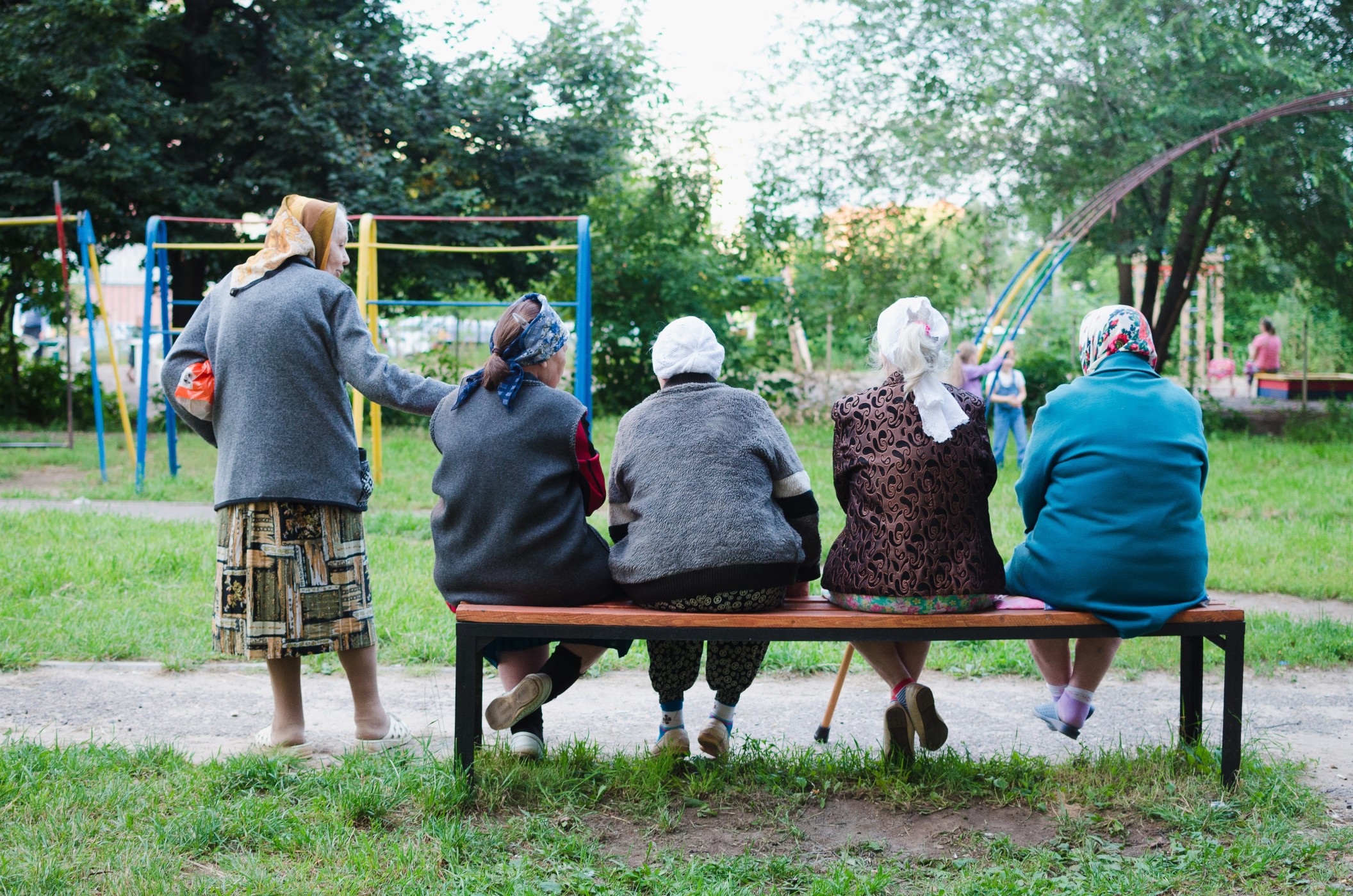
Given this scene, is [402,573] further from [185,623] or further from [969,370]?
[969,370]

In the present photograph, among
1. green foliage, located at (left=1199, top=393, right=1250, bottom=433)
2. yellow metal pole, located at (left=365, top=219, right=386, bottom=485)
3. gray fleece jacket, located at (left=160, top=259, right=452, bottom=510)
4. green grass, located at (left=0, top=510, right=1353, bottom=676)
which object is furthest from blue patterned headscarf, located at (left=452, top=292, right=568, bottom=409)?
green foliage, located at (left=1199, top=393, right=1250, bottom=433)

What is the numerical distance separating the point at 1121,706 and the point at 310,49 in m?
12.2

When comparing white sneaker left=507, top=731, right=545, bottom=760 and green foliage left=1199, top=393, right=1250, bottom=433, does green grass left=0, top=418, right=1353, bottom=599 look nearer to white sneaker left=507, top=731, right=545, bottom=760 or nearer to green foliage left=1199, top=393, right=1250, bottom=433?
green foliage left=1199, top=393, right=1250, bottom=433

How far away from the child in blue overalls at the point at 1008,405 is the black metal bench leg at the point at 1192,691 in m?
7.54

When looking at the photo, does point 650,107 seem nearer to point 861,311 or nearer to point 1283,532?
point 861,311

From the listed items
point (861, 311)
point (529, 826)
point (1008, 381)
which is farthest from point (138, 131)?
point (529, 826)

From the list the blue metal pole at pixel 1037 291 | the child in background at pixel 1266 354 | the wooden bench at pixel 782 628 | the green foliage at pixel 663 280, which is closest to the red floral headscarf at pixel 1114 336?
the wooden bench at pixel 782 628

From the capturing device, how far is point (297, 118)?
1327 centimetres

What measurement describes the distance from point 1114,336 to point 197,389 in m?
2.77

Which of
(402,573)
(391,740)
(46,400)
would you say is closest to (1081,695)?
(391,740)

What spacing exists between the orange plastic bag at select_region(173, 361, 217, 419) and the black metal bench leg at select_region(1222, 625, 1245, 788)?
122 inches

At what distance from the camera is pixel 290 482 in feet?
11.0

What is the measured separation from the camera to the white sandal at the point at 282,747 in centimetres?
358

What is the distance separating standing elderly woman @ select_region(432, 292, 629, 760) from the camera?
325 cm
